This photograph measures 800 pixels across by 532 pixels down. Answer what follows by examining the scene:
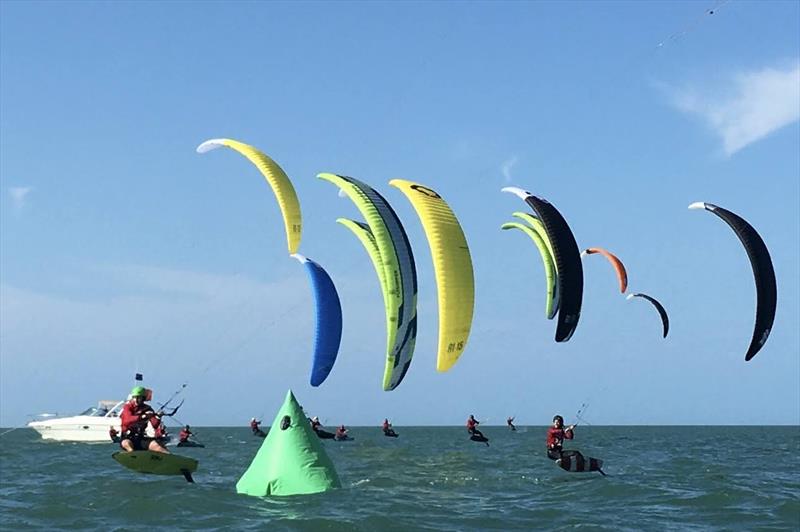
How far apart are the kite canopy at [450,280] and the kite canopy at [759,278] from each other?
281 inches

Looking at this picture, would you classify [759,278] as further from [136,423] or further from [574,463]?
[136,423]

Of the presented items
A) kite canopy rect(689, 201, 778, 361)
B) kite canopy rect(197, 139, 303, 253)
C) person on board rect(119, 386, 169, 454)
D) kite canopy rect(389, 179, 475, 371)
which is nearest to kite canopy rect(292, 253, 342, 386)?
kite canopy rect(197, 139, 303, 253)

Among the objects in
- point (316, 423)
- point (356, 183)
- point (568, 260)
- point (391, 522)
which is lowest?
point (391, 522)

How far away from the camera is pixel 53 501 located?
17.9 m

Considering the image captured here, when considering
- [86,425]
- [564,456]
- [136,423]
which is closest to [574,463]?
[564,456]

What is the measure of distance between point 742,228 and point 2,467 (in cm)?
2487

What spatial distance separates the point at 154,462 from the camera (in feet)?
56.2

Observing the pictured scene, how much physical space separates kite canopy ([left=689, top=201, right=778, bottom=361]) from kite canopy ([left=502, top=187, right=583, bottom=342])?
4.23 meters

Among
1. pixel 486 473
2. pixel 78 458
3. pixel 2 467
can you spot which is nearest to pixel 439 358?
pixel 486 473

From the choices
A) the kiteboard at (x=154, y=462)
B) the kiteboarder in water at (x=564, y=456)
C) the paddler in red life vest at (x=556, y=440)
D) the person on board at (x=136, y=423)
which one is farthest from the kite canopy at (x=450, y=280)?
the person on board at (x=136, y=423)

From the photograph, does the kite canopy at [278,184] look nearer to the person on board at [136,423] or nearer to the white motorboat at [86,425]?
the person on board at [136,423]

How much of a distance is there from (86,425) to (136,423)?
3639cm

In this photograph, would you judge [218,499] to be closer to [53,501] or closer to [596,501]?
[53,501]

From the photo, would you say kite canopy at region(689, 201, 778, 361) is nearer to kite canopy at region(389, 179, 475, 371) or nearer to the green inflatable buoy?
kite canopy at region(389, 179, 475, 371)
